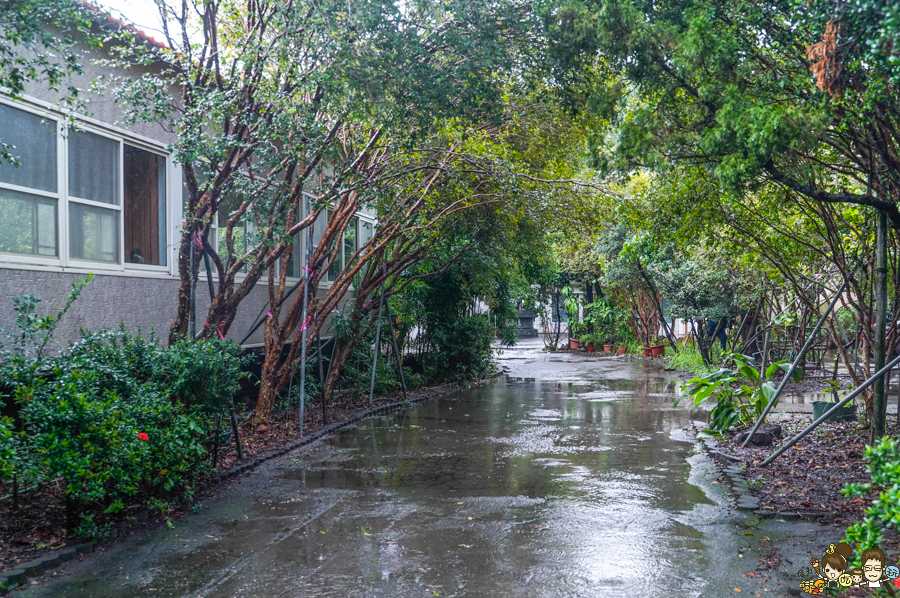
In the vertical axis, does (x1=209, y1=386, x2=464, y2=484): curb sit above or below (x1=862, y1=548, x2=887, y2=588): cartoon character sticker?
below

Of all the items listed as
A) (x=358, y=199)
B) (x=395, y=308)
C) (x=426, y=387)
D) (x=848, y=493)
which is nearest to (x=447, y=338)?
(x=426, y=387)

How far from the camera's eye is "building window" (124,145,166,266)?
1013cm

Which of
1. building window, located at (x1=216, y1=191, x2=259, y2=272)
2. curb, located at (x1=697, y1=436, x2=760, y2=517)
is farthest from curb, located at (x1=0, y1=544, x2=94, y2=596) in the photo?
building window, located at (x1=216, y1=191, x2=259, y2=272)

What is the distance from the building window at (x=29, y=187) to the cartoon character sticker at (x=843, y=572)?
8236 millimetres

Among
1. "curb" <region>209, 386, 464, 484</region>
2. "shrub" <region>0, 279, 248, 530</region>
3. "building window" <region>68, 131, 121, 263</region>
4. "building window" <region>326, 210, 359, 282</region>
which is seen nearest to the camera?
"shrub" <region>0, 279, 248, 530</region>

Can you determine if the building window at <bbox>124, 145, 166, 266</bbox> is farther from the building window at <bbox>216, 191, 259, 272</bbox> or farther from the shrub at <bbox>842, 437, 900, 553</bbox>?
the shrub at <bbox>842, 437, 900, 553</bbox>

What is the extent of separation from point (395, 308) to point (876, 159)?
1044 centimetres

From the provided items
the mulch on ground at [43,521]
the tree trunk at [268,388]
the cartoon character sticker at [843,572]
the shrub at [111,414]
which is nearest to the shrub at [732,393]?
the cartoon character sticker at [843,572]

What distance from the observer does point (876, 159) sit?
8.01 metres

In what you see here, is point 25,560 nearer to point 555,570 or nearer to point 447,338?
point 555,570

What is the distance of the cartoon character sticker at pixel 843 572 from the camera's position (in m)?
4.54

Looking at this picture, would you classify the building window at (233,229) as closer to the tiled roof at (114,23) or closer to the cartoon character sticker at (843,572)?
the tiled roof at (114,23)

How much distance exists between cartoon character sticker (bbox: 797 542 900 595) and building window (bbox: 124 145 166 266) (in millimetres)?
8849

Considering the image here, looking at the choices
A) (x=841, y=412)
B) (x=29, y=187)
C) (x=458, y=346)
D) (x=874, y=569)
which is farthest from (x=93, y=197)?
(x=458, y=346)
